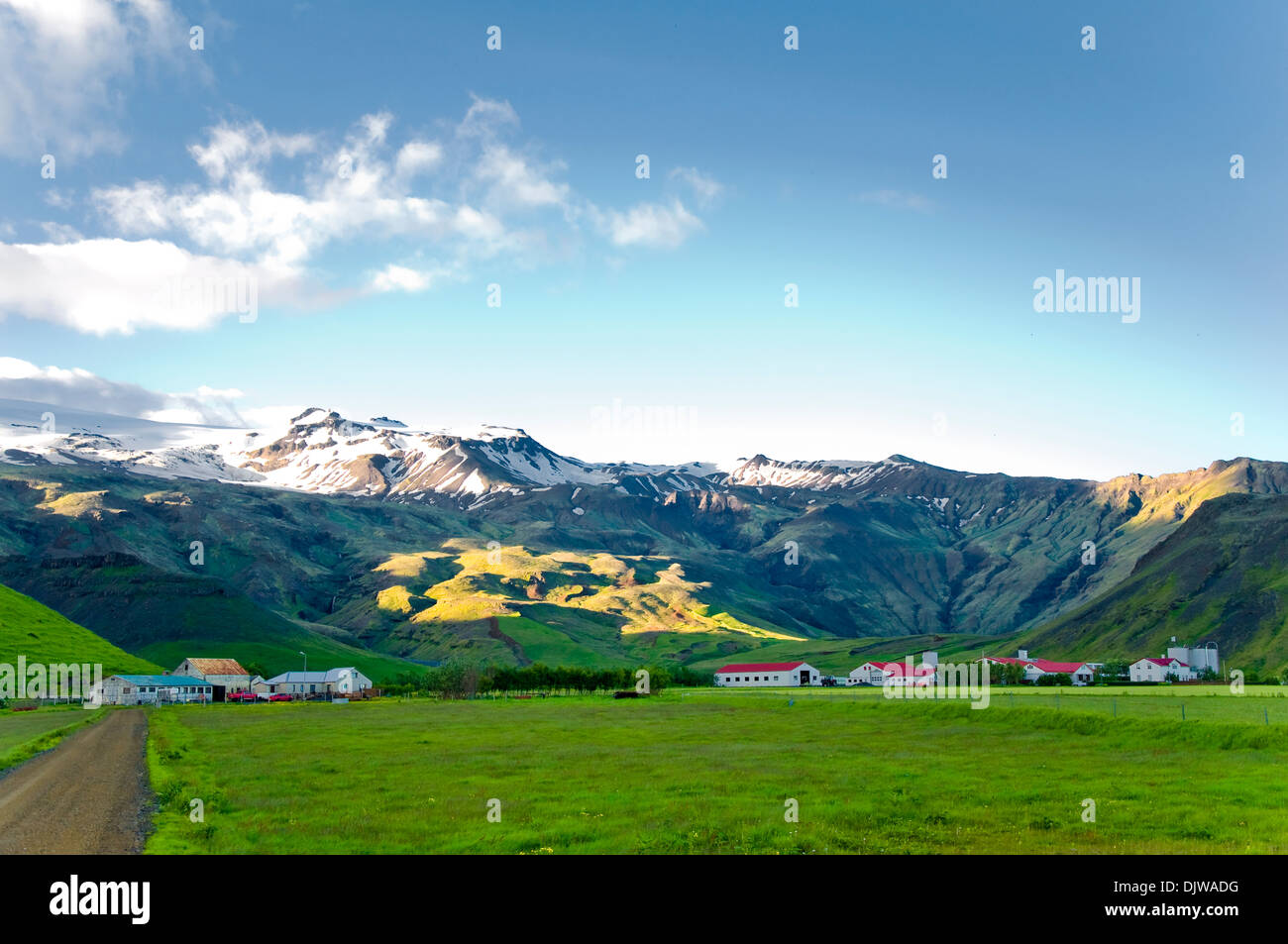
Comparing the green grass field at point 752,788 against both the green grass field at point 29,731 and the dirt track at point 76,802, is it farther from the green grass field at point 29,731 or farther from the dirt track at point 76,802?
the green grass field at point 29,731

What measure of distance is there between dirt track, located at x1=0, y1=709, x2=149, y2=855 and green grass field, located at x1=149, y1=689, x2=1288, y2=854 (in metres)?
1.50

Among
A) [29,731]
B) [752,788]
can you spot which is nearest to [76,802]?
[752,788]

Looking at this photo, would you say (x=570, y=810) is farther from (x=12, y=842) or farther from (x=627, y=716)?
(x=627, y=716)

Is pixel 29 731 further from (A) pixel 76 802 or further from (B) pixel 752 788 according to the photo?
(B) pixel 752 788

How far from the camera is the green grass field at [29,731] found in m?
67.6

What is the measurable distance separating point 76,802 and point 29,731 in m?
68.6

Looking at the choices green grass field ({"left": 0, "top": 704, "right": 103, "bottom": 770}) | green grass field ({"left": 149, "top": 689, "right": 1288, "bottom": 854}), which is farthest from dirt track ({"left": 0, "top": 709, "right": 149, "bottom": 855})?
green grass field ({"left": 0, "top": 704, "right": 103, "bottom": 770})

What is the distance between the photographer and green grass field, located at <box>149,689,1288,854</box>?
101 ft

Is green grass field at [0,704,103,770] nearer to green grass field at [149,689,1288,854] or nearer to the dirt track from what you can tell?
the dirt track

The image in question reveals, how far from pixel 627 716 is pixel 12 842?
81.1 m

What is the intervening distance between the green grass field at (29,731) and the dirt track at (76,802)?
1613mm
